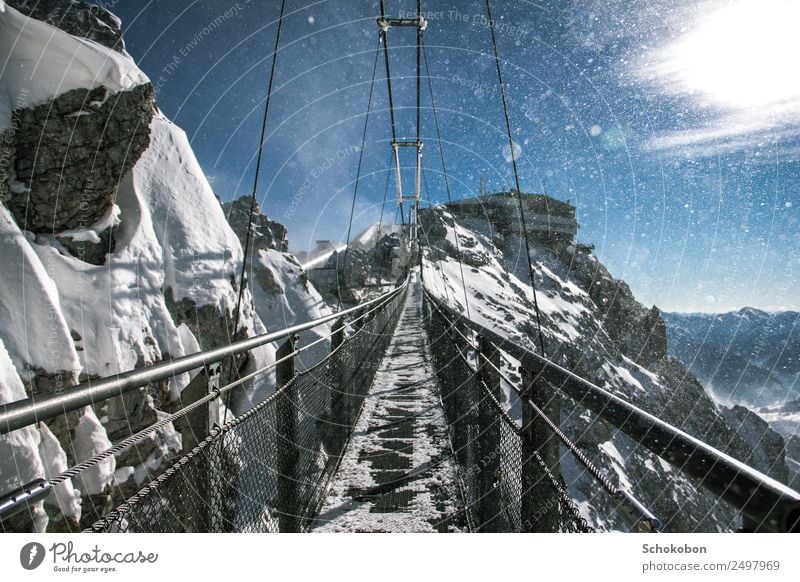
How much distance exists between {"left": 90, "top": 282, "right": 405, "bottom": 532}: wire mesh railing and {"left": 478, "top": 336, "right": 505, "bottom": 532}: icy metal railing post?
103 cm

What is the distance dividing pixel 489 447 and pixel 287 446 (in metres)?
1.17

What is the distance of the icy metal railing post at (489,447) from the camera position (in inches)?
85.5

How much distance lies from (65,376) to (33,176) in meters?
8.75

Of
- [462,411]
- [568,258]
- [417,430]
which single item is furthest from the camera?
[568,258]

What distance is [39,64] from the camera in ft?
45.2

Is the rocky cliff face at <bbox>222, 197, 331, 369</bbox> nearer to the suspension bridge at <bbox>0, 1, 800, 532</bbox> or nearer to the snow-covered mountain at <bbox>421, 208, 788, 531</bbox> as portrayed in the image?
the snow-covered mountain at <bbox>421, 208, 788, 531</bbox>

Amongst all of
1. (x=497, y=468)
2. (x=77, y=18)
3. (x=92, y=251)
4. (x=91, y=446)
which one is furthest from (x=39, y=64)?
(x=497, y=468)

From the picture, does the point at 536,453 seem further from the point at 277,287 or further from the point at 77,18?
the point at 277,287

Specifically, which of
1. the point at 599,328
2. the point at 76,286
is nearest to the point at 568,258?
the point at 599,328

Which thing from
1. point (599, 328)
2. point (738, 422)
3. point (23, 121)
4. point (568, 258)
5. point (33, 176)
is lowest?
point (738, 422)

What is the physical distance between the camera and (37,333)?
10.2 meters

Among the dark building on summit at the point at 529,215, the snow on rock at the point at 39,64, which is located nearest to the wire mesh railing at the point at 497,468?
the snow on rock at the point at 39,64

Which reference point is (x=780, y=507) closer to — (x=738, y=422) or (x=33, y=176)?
(x=33, y=176)

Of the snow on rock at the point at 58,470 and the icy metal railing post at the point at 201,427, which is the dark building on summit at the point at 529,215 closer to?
the snow on rock at the point at 58,470
